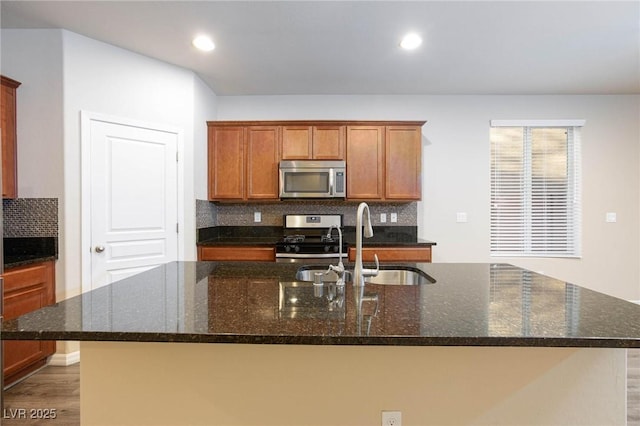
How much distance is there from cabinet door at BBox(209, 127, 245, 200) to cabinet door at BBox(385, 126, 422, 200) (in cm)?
168

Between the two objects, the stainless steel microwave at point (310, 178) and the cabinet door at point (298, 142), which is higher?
the cabinet door at point (298, 142)

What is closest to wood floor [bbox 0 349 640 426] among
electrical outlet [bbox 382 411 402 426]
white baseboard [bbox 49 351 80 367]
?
white baseboard [bbox 49 351 80 367]

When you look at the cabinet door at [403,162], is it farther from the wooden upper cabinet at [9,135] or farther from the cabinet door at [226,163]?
the wooden upper cabinet at [9,135]

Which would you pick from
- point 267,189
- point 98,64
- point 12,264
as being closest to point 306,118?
point 267,189

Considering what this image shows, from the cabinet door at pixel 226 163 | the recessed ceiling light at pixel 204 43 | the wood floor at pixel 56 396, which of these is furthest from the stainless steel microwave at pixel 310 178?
the wood floor at pixel 56 396

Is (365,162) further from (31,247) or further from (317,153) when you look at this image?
(31,247)

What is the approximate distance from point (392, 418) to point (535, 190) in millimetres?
3996

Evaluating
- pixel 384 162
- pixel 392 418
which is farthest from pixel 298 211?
pixel 392 418

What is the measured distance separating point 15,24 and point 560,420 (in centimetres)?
408

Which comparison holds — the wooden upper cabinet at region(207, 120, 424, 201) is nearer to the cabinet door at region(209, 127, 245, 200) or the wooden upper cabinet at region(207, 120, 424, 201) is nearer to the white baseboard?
the cabinet door at region(209, 127, 245, 200)

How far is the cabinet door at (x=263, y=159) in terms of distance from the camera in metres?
3.80

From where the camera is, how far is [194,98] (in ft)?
11.2

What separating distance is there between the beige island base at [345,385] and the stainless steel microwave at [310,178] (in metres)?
2.64

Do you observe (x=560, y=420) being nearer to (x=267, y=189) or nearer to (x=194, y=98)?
(x=267, y=189)
